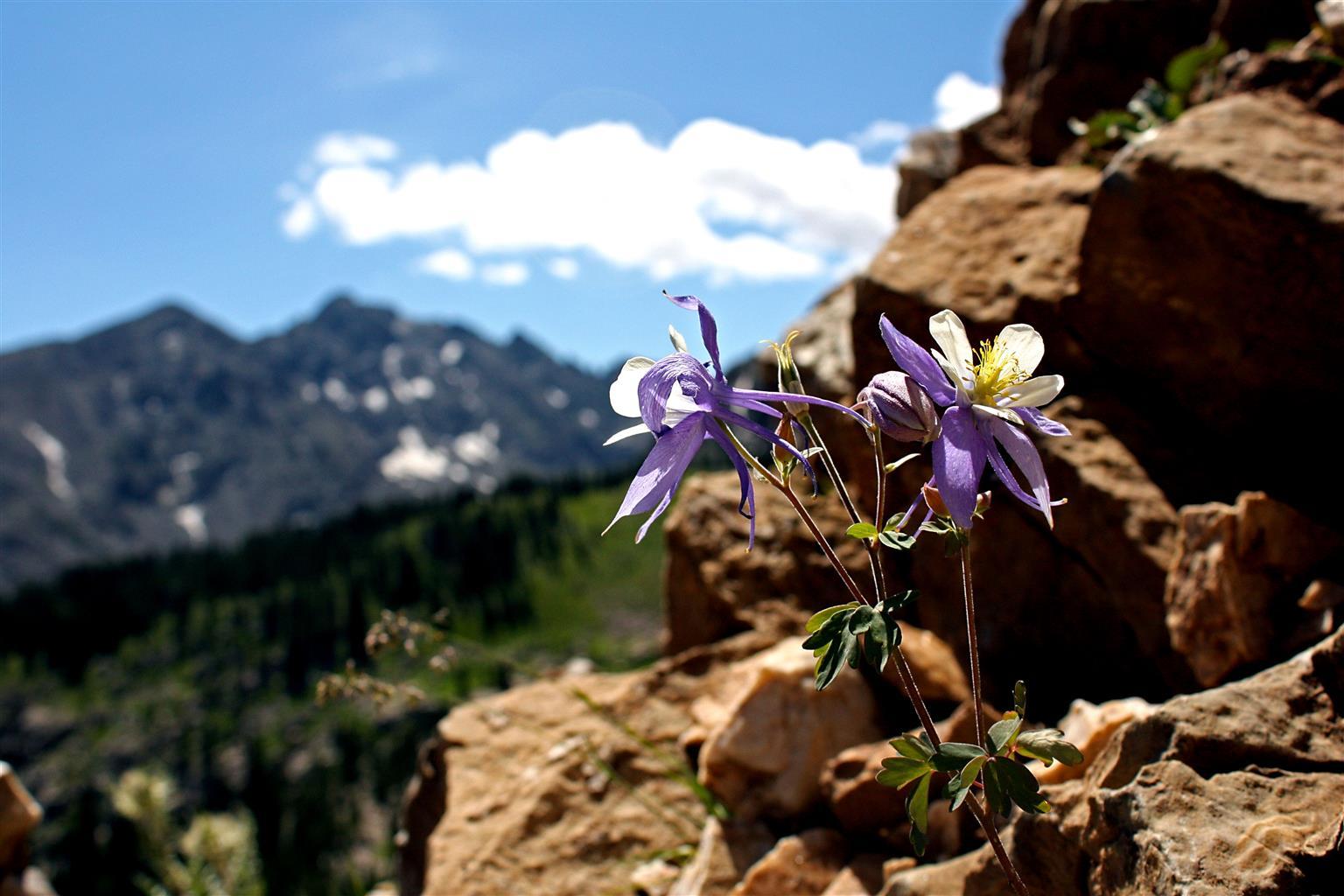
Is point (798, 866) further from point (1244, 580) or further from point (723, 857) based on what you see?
point (1244, 580)

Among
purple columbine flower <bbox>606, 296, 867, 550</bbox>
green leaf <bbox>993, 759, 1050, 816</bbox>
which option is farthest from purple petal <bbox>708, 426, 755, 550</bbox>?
green leaf <bbox>993, 759, 1050, 816</bbox>

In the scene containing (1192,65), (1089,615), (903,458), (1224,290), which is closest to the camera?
(903,458)

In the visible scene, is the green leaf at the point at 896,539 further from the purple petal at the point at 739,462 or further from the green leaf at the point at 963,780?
the green leaf at the point at 963,780

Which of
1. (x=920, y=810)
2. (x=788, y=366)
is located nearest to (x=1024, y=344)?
(x=788, y=366)

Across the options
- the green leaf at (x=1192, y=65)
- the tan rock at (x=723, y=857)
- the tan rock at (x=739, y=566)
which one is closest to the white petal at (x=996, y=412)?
the tan rock at (x=723, y=857)

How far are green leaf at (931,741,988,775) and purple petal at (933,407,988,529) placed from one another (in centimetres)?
56

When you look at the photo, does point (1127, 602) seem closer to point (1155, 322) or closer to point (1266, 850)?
point (1155, 322)

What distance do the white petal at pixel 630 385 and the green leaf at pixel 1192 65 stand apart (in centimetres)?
593

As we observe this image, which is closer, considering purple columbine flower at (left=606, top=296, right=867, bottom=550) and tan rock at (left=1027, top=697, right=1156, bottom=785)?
purple columbine flower at (left=606, top=296, right=867, bottom=550)

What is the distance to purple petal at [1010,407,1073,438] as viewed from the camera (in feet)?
7.89

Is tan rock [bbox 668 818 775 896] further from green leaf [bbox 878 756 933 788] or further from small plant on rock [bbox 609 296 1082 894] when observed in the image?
green leaf [bbox 878 756 933 788]

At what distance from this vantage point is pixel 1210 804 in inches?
107

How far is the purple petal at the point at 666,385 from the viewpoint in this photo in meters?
2.22

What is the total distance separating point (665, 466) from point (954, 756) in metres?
0.99
